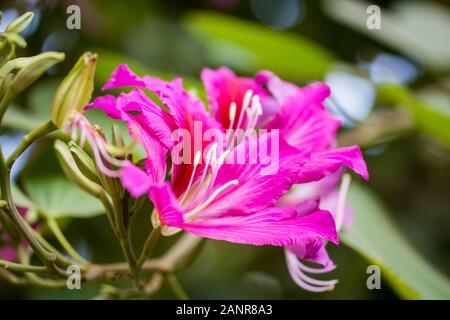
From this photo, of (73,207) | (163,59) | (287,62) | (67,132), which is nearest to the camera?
(67,132)

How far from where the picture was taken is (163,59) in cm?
222

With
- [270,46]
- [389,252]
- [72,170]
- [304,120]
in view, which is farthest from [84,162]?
[270,46]

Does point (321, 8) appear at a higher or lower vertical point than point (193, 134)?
lower

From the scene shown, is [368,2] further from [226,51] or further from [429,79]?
[226,51]

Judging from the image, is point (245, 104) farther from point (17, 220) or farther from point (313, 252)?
point (17, 220)

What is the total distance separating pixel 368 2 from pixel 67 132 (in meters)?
1.88

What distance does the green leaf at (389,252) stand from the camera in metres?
1.05

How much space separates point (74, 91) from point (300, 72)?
123 centimetres

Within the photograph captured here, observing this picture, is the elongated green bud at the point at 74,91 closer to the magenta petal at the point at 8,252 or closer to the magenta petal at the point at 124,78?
the magenta petal at the point at 124,78

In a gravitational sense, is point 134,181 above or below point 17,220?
above

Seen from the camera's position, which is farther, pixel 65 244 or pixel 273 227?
pixel 65 244

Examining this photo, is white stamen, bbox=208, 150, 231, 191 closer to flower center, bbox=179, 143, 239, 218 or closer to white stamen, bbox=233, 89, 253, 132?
flower center, bbox=179, 143, 239, 218

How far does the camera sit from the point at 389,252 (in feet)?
4.07
